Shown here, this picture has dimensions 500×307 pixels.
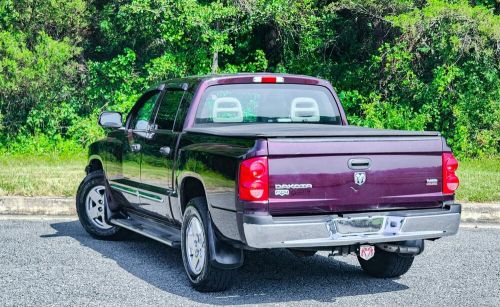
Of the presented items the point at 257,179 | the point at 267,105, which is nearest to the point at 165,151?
the point at 267,105

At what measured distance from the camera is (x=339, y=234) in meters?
6.67

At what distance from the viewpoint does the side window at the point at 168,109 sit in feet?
27.6

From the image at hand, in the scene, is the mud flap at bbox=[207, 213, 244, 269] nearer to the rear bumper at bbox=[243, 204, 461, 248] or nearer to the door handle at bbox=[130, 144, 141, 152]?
the rear bumper at bbox=[243, 204, 461, 248]

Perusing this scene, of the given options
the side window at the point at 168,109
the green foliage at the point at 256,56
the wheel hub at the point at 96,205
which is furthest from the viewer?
the green foliage at the point at 256,56

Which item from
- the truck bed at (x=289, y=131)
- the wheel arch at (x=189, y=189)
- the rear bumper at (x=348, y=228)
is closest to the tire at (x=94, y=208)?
the wheel arch at (x=189, y=189)

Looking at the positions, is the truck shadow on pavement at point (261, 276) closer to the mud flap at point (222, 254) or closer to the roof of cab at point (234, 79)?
the mud flap at point (222, 254)

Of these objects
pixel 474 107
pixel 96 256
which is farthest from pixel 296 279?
pixel 474 107

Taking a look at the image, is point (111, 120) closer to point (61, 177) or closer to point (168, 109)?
point (168, 109)

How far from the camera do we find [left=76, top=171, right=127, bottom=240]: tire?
396 inches

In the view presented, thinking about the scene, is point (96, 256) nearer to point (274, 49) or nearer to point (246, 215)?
point (246, 215)

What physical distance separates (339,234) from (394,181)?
68 centimetres

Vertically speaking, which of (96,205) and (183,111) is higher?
(183,111)

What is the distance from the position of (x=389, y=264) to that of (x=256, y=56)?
14600mm

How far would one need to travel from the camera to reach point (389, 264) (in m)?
7.94
